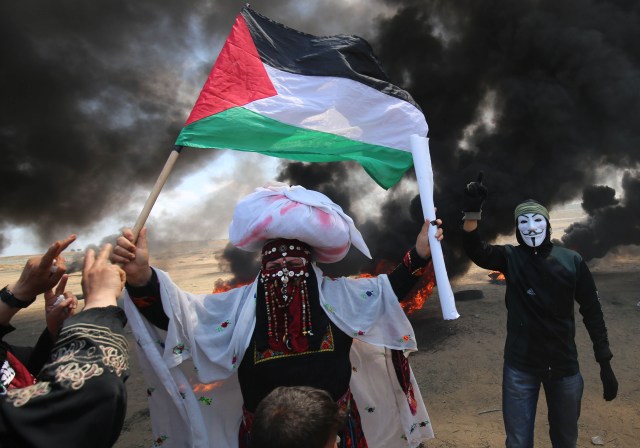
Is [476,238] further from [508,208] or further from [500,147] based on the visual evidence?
[500,147]

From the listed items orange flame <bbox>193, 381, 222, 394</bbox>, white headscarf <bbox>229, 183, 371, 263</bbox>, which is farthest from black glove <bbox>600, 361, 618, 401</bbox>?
orange flame <bbox>193, 381, 222, 394</bbox>

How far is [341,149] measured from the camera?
3.13 metres

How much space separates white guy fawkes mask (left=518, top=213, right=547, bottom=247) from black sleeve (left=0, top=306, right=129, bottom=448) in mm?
2853

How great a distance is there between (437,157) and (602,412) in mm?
11492

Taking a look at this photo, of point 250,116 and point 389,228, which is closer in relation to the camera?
point 250,116

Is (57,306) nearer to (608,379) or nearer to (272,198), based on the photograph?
(272,198)

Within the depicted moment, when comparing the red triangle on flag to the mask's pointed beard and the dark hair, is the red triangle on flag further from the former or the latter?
the dark hair

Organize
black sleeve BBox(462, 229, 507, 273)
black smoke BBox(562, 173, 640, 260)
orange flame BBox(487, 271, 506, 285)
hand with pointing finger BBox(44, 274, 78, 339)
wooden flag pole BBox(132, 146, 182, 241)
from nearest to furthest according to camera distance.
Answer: hand with pointing finger BBox(44, 274, 78, 339), wooden flag pole BBox(132, 146, 182, 241), black sleeve BBox(462, 229, 507, 273), orange flame BBox(487, 271, 506, 285), black smoke BBox(562, 173, 640, 260)

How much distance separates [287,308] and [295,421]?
1.05 m

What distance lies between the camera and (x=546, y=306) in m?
3.00

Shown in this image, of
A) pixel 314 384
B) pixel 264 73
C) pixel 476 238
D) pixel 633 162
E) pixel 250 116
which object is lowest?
pixel 314 384

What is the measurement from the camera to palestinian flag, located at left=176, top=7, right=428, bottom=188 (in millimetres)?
2891

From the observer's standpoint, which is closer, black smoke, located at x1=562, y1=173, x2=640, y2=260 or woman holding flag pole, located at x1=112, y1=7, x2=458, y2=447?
woman holding flag pole, located at x1=112, y1=7, x2=458, y2=447

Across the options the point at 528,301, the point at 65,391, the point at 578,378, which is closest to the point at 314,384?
the point at 65,391
